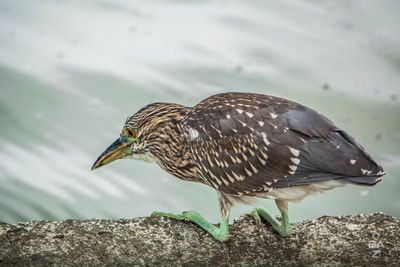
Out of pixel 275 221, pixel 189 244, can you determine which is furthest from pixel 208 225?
pixel 275 221

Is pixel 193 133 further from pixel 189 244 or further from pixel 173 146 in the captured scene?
pixel 189 244

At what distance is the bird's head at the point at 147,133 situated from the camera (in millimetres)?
3287

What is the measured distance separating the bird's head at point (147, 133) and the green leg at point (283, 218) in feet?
2.26

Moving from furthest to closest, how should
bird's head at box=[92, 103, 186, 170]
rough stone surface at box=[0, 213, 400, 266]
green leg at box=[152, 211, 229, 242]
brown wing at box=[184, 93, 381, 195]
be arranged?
bird's head at box=[92, 103, 186, 170]
green leg at box=[152, 211, 229, 242]
rough stone surface at box=[0, 213, 400, 266]
brown wing at box=[184, 93, 381, 195]

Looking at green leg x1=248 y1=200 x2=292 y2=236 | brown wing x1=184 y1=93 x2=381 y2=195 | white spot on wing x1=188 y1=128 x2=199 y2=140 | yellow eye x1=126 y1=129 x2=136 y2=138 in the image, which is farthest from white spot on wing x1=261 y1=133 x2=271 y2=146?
yellow eye x1=126 y1=129 x2=136 y2=138

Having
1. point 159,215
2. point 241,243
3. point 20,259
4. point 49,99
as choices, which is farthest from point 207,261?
point 49,99

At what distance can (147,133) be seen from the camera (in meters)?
3.32

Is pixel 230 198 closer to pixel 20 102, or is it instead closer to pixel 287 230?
pixel 287 230

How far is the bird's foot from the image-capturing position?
10.5 feet

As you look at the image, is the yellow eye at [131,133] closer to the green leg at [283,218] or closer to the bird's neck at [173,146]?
the bird's neck at [173,146]

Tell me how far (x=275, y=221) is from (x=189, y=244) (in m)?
0.54

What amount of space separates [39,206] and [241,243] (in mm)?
2418

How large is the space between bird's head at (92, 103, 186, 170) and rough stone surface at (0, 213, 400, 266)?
1.31 ft

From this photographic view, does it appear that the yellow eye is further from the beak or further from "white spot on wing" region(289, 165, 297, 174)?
"white spot on wing" region(289, 165, 297, 174)
